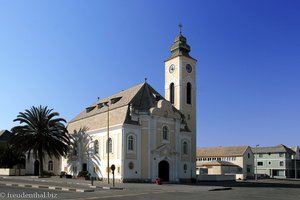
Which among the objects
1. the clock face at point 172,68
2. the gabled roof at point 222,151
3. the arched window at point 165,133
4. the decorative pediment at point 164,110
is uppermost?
the clock face at point 172,68

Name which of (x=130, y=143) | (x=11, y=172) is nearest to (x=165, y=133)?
(x=130, y=143)

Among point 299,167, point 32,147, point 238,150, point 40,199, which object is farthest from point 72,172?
point 299,167

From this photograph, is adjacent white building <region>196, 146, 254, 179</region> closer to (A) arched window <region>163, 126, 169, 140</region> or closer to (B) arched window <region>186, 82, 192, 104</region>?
(B) arched window <region>186, 82, 192, 104</region>

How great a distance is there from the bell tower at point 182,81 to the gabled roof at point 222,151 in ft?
147

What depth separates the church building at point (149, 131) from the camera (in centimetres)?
5294

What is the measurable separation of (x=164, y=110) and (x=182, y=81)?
9.22 m

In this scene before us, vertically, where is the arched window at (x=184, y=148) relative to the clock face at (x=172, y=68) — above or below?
below

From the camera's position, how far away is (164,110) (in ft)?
185

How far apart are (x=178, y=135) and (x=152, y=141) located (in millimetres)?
5442

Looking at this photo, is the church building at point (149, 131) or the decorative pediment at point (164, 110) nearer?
the church building at point (149, 131)

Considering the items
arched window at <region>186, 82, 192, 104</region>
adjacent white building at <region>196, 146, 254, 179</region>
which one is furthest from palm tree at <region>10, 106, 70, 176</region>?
adjacent white building at <region>196, 146, 254, 179</region>

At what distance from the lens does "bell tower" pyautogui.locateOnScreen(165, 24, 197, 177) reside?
208 ft

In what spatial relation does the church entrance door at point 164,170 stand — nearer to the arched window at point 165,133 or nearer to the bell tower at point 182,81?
the arched window at point 165,133

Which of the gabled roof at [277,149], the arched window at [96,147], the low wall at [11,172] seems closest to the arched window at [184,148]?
the arched window at [96,147]
